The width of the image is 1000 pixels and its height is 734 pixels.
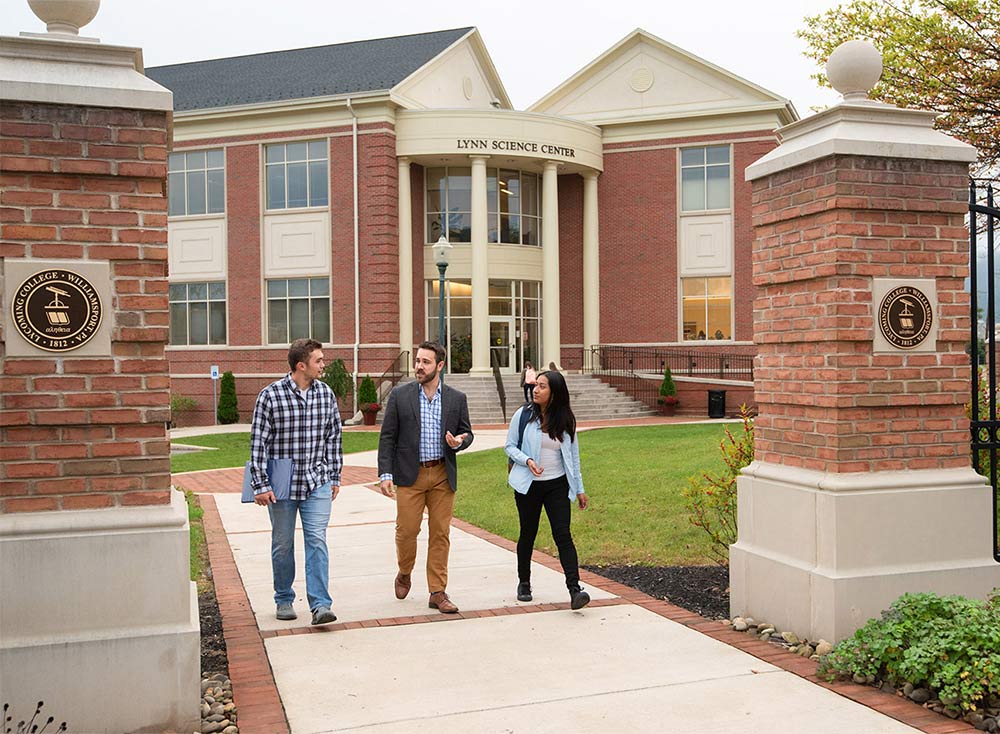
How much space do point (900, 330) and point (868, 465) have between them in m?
0.83

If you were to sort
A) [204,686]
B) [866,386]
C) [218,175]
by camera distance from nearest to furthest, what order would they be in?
1. [204,686]
2. [866,386]
3. [218,175]

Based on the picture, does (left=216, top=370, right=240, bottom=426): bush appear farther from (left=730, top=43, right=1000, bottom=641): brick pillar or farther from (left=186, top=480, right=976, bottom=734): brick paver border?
(left=730, top=43, right=1000, bottom=641): brick pillar

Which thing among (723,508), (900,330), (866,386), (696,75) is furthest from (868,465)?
(696,75)

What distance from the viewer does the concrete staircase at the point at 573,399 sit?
2844cm

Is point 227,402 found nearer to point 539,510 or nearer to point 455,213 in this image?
point 455,213

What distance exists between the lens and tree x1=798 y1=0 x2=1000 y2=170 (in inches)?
449

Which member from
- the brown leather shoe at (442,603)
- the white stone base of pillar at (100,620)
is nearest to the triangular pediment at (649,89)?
the brown leather shoe at (442,603)

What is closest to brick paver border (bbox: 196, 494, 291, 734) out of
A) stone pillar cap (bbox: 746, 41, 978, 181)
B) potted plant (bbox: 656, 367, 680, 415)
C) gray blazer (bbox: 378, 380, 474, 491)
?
gray blazer (bbox: 378, 380, 474, 491)

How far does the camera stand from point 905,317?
19.4 ft

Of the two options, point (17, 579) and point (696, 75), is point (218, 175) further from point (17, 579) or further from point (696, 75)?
point (17, 579)

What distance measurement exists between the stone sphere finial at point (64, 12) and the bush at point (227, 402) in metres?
26.7

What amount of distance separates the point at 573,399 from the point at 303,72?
47.1 feet

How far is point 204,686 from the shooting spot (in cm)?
523

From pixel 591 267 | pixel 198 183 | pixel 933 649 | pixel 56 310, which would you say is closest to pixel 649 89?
pixel 591 267
